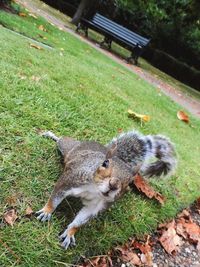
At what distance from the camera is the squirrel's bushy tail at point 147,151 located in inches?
115

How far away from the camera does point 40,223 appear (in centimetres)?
273

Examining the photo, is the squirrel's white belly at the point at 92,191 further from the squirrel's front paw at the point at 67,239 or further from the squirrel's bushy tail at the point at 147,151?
the squirrel's bushy tail at the point at 147,151

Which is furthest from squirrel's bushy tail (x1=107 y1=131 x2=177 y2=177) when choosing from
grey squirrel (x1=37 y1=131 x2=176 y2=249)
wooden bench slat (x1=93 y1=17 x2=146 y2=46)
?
wooden bench slat (x1=93 y1=17 x2=146 y2=46)

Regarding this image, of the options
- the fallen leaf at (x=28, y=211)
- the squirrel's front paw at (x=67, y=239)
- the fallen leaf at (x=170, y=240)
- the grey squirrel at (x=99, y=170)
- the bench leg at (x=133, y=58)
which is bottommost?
the bench leg at (x=133, y=58)

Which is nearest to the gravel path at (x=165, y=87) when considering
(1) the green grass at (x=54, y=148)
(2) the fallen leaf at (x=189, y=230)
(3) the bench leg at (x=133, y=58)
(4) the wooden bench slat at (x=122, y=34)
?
(3) the bench leg at (x=133, y=58)

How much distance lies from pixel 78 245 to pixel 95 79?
353 cm

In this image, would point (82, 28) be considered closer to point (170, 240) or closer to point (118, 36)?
point (118, 36)

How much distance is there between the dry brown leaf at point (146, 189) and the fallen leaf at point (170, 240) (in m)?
0.27

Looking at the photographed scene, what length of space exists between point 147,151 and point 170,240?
887 mm

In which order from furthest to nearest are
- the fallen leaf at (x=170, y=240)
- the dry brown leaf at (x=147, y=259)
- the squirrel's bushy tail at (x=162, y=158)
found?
the fallen leaf at (x=170, y=240)
the squirrel's bushy tail at (x=162, y=158)
the dry brown leaf at (x=147, y=259)

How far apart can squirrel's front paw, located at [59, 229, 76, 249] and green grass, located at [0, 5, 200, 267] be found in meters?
0.04

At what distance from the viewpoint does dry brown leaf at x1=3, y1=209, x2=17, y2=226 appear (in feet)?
8.62

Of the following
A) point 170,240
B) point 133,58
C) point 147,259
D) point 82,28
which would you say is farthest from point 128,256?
point 82,28

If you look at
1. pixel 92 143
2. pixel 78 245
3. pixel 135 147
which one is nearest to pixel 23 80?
pixel 92 143
